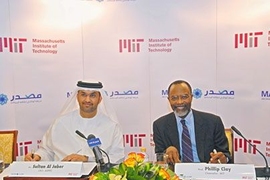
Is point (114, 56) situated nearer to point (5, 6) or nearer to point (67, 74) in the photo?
point (67, 74)

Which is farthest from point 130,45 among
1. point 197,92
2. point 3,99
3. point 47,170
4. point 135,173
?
point 135,173

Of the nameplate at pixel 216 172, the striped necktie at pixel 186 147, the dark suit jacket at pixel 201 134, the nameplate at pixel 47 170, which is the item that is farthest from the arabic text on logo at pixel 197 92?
the nameplate at pixel 47 170

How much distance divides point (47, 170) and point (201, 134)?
1.52 metres

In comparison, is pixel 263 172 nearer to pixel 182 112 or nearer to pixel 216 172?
pixel 216 172

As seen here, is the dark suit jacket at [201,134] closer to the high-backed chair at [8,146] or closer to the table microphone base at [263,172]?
the table microphone base at [263,172]

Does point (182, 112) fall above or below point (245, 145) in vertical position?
above

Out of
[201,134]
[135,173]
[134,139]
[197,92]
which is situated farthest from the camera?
[134,139]

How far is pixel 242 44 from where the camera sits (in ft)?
12.0

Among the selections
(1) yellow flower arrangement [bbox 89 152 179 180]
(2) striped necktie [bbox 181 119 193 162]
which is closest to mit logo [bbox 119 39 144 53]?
(2) striped necktie [bbox 181 119 193 162]

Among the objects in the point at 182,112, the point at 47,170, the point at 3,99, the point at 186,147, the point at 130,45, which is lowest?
the point at 186,147

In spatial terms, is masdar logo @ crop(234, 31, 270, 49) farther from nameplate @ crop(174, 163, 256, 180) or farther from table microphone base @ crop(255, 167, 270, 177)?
nameplate @ crop(174, 163, 256, 180)

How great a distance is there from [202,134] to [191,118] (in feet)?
0.61

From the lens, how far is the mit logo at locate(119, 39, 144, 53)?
3.92 m

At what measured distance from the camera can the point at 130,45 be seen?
12.9ft
